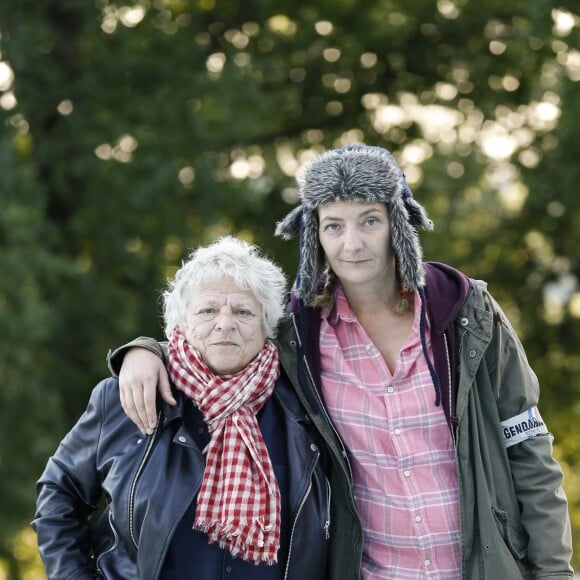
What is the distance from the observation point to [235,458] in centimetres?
265

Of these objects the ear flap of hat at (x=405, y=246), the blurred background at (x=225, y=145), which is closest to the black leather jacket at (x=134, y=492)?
the ear flap of hat at (x=405, y=246)

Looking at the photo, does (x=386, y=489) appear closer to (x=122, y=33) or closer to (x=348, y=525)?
(x=348, y=525)

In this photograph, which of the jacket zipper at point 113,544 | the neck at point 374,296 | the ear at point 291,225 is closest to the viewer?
the jacket zipper at point 113,544

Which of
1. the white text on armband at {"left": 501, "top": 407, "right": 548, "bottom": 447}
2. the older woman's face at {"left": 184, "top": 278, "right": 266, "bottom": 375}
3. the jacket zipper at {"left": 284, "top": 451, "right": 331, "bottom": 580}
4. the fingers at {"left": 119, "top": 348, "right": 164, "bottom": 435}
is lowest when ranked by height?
the jacket zipper at {"left": 284, "top": 451, "right": 331, "bottom": 580}

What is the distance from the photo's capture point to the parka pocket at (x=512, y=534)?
269cm

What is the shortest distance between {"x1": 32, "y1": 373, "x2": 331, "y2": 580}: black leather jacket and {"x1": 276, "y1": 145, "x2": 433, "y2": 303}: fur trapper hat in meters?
0.45

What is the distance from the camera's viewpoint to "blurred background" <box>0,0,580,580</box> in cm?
695

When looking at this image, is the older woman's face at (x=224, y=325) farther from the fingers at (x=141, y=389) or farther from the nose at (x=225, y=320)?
the fingers at (x=141, y=389)

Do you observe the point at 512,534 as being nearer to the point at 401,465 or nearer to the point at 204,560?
the point at 401,465

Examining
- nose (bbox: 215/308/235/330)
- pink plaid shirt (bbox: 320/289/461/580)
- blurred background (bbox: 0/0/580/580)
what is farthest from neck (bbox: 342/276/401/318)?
blurred background (bbox: 0/0/580/580)

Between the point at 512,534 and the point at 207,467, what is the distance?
0.87 m

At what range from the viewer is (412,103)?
8.73 metres

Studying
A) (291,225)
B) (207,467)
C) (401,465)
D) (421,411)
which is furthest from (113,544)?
(291,225)

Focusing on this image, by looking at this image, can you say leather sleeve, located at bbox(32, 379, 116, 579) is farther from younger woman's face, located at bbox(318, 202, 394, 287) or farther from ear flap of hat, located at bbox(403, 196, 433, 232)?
ear flap of hat, located at bbox(403, 196, 433, 232)
